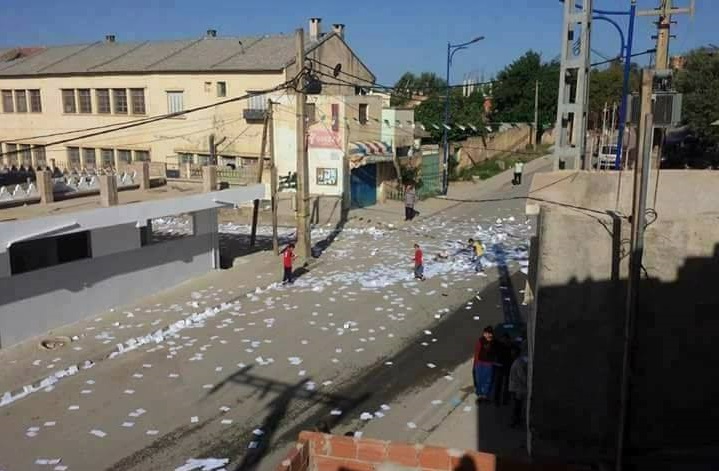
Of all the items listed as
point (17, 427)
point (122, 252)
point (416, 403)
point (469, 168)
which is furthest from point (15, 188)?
point (469, 168)

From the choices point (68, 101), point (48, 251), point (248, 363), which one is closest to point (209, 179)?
point (48, 251)

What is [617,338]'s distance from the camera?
299 inches

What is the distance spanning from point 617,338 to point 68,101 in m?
38.9

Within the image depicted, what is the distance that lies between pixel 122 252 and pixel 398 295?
6.94 meters

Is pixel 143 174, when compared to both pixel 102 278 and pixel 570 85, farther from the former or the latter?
pixel 570 85

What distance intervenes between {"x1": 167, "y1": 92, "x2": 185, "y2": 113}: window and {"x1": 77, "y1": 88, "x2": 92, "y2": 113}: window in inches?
226

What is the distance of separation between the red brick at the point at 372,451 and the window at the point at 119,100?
35.2 metres

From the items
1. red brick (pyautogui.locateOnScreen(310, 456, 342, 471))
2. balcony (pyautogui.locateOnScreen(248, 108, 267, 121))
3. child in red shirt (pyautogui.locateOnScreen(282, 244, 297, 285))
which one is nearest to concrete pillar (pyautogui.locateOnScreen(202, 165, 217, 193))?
child in red shirt (pyautogui.locateOnScreen(282, 244, 297, 285))

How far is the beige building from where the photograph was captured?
33938 millimetres

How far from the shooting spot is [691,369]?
24.7 ft

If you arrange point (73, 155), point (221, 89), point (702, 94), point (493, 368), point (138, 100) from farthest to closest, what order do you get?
point (73, 155) < point (138, 100) < point (702, 94) < point (221, 89) < point (493, 368)

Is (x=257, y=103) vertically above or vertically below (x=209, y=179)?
above

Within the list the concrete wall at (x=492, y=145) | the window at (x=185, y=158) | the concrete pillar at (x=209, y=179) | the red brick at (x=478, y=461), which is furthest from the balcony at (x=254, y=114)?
the red brick at (x=478, y=461)

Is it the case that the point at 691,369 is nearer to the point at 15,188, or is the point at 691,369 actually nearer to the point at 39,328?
the point at 39,328
